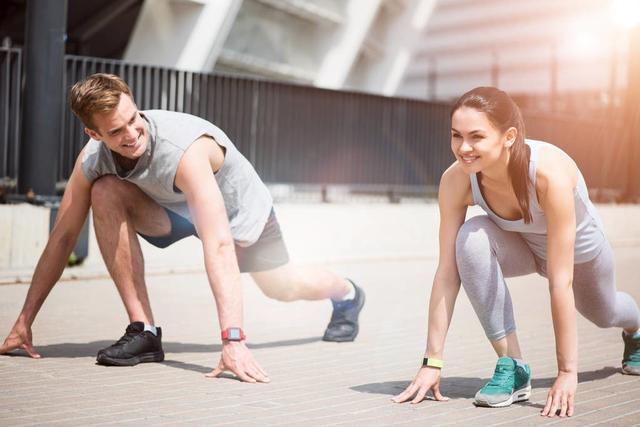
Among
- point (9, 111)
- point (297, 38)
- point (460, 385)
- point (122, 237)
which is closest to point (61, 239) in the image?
point (122, 237)

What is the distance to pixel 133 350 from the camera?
5.13 metres

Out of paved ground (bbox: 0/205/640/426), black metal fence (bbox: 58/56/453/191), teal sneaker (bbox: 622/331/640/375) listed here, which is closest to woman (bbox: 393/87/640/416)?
paved ground (bbox: 0/205/640/426)

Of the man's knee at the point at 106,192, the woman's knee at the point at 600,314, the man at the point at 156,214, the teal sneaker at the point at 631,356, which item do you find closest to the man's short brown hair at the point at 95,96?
the man at the point at 156,214

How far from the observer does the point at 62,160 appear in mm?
9953

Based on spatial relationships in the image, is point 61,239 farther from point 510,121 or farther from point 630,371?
point 630,371

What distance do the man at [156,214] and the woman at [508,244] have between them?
1.02 m

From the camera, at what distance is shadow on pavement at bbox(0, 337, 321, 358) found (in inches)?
215

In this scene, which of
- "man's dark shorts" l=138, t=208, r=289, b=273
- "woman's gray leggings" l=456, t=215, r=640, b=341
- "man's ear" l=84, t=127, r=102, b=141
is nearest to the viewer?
"woman's gray leggings" l=456, t=215, r=640, b=341

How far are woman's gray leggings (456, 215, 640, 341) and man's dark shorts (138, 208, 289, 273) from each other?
1397mm

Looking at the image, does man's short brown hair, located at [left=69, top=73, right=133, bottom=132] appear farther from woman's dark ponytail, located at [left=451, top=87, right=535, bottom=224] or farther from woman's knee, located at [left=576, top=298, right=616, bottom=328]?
woman's knee, located at [left=576, top=298, right=616, bottom=328]

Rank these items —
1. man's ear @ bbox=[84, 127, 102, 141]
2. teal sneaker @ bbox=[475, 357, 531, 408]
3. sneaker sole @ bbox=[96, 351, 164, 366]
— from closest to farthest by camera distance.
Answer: teal sneaker @ bbox=[475, 357, 531, 408], man's ear @ bbox=[84, 127, 102, 141], sneaker sole @ bbox=[96, 351, 164, 366]

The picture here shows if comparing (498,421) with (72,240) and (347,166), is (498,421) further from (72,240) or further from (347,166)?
(347,166)

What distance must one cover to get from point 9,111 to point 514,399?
6.60 metres

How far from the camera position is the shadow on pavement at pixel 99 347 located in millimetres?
5453
